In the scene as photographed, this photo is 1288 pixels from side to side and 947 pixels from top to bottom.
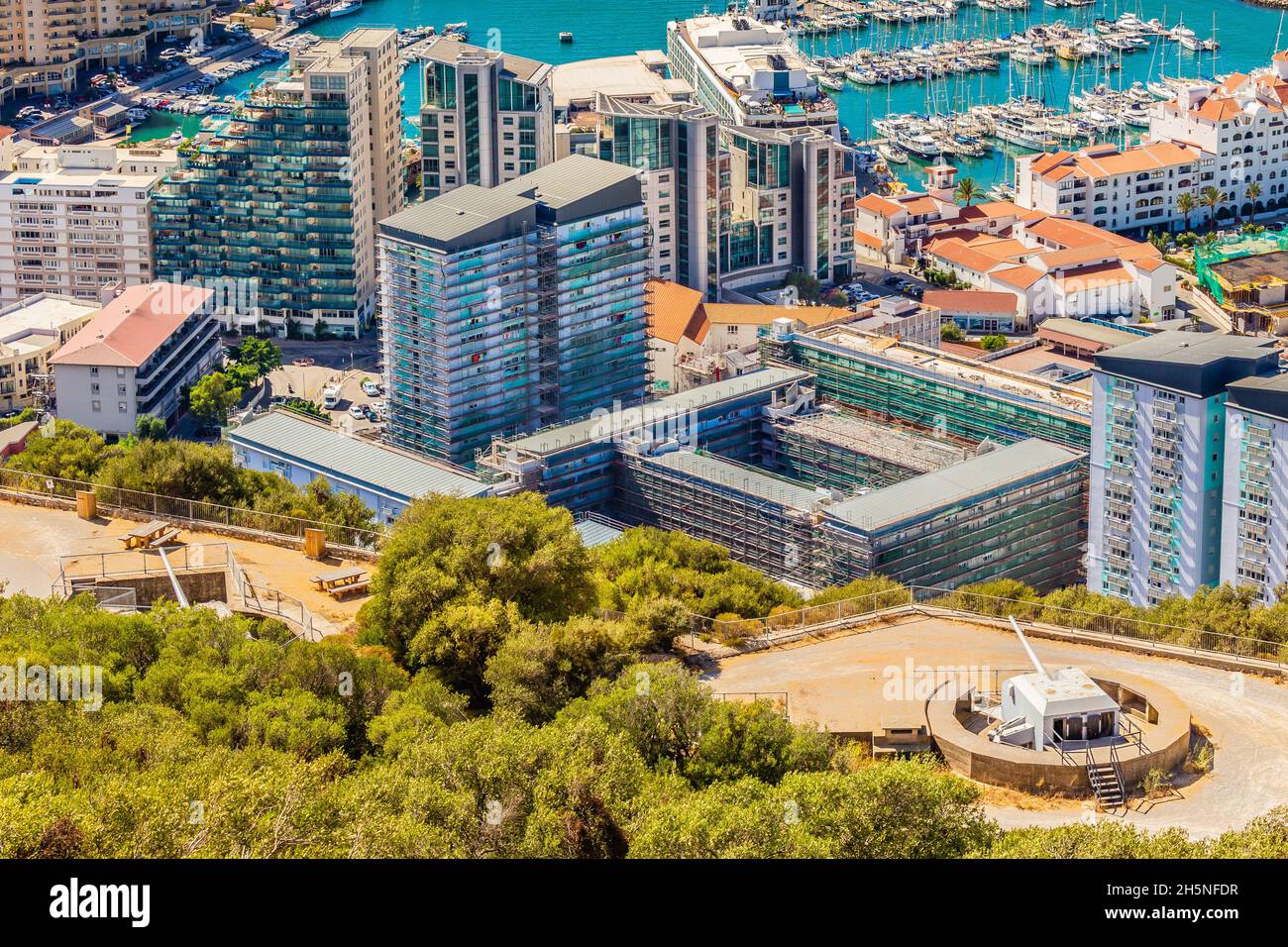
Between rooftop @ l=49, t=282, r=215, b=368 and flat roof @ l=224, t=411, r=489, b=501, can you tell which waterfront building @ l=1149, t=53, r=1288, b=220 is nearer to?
rooftop @ l=49, t=282, r=215, b=368

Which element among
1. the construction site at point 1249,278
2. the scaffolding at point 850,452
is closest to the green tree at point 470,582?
the scaffolding at point 850,452

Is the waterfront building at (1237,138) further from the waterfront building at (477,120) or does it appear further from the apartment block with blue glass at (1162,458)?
the apartment block with blue glass at (1162,458)

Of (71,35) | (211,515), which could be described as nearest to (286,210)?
(211,515)

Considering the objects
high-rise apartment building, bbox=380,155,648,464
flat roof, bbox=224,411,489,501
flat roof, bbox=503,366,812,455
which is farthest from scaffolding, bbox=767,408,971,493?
flat roof, bbox=224,411,489,501

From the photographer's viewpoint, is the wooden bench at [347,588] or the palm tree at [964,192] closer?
the wooden bench at [347,588]

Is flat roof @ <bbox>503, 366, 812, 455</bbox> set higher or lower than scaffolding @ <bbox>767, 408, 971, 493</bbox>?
higher

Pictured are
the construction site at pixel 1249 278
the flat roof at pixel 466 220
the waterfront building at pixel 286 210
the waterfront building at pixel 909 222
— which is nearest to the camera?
the flat roof at pixel 466 220
